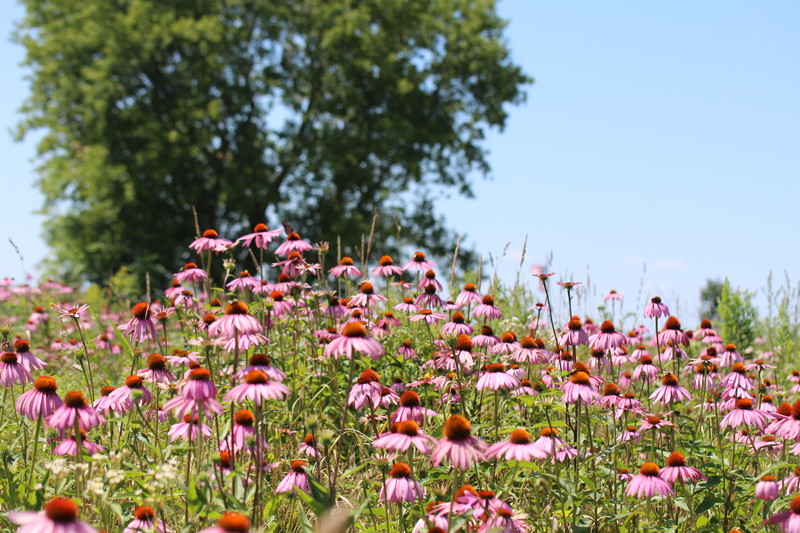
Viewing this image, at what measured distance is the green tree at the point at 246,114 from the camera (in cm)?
1310

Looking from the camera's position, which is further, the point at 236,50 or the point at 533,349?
the point at 236,50

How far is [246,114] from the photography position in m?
14.6

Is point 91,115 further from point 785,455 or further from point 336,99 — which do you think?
point 785,455

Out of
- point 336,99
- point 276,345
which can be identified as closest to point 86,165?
point 336,99

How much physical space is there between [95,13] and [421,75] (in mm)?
7717

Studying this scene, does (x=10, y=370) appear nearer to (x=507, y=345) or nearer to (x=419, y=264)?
(x=419, y=264)

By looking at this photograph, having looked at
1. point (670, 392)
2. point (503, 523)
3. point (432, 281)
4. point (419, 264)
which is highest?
point (419, 264)

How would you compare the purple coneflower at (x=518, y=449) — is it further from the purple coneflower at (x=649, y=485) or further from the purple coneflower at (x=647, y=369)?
the purple coneflower at (x=647, y=369)

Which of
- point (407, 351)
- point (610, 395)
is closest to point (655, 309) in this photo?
point (610, 395)

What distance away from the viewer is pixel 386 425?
2.96m

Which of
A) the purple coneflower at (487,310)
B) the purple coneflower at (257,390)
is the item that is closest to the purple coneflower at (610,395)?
the purple coneflower at (487,310)

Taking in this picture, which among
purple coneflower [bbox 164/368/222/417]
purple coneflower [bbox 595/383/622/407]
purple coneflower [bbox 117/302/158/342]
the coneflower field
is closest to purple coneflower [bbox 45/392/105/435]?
the coneflower field

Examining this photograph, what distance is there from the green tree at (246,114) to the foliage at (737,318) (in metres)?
8.28

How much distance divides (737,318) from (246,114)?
1241 centimetres
